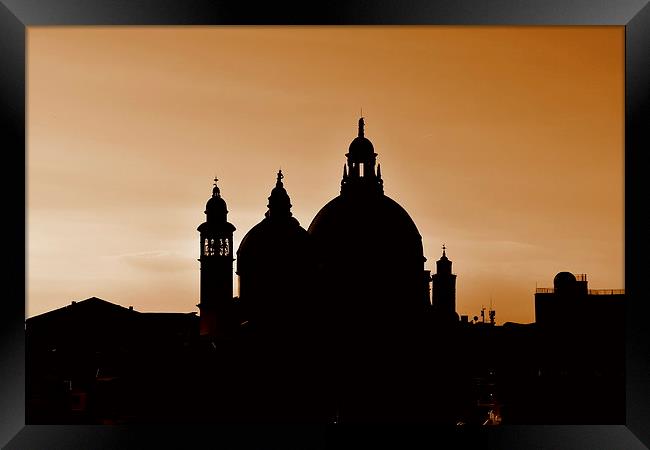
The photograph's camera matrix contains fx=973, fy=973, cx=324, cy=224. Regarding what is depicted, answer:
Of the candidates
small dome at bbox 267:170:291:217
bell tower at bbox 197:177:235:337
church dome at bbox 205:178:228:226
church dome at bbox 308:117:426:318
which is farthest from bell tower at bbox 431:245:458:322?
church dome at bbox 205:178:228:226

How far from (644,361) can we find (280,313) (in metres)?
25.2

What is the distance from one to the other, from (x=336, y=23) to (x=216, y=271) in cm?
2655

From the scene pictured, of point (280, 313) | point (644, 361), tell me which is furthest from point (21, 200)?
point (280, 313)

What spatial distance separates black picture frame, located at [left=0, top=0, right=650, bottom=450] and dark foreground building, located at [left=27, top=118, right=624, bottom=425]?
1585 cm

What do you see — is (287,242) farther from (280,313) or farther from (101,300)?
(101,300)

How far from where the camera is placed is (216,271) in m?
32.6

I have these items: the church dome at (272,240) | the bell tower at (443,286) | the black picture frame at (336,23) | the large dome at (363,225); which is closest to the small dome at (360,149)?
the large dome at (363,225)

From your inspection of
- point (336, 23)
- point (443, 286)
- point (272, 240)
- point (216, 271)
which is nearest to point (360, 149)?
point (272, 240)

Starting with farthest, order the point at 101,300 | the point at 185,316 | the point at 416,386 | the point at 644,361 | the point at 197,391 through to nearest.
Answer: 1. the point at 185,316
2. the point at 416,386
3. the point at 101,300
4. the point at 197,391
5. the point at 644,361

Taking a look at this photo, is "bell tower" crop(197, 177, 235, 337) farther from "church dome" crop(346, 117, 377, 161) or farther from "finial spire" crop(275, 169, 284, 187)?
"church dome" crop(346, 117, 377, 161)

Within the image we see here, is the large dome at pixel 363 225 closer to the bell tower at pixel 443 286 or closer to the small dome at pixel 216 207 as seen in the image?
the small dome at pixel 216 207

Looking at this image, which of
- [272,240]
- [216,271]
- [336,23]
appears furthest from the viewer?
[272,240]

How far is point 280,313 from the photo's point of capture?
3142 centimetres

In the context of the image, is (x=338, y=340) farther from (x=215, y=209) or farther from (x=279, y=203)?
(x=215, y=209)
